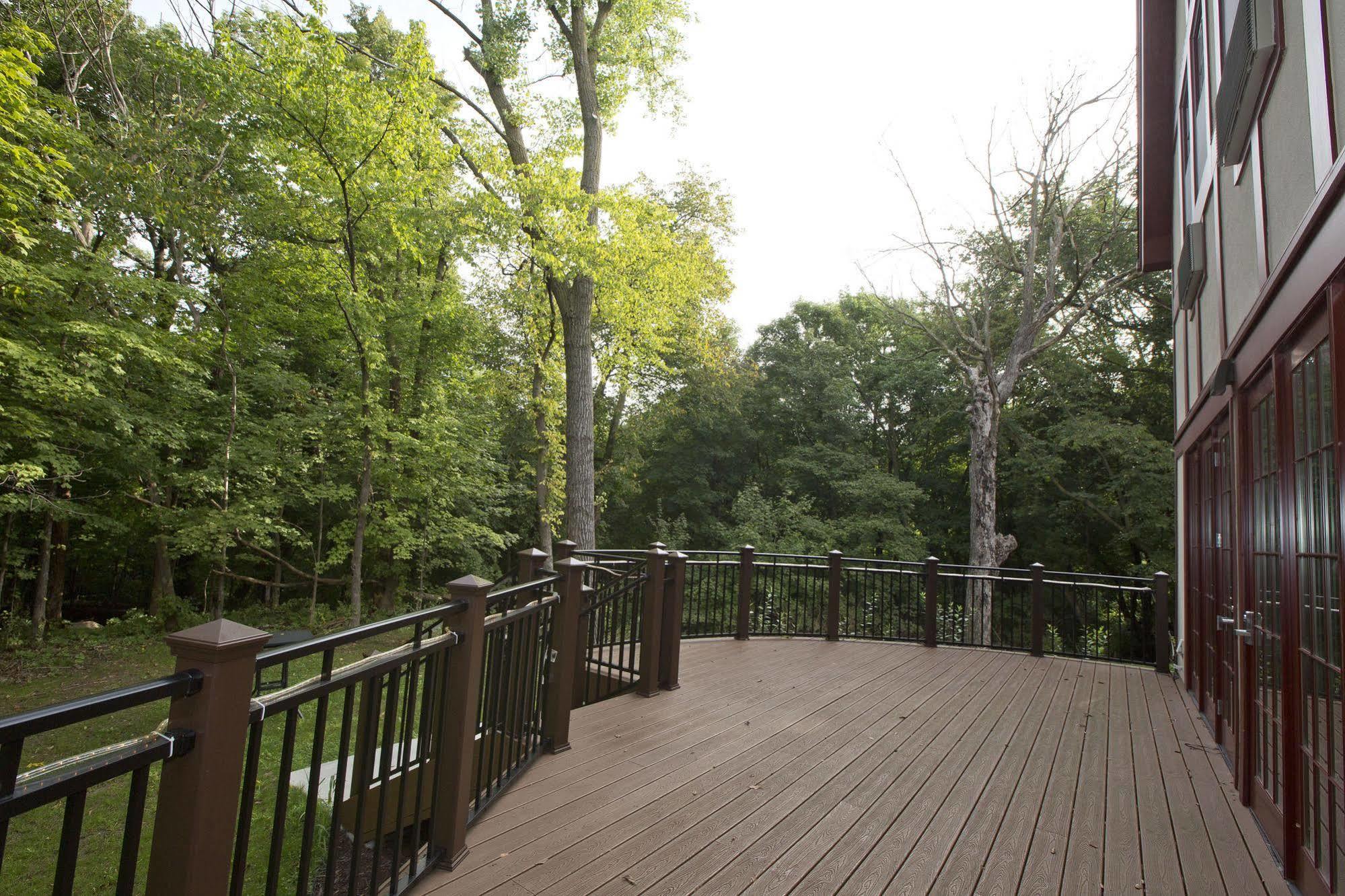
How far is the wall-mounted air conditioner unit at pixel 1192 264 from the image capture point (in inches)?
212

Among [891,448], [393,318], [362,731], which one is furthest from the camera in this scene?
[891,448]

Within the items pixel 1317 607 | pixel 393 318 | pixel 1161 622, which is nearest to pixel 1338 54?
pixel 1317 607

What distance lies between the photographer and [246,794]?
1.65m

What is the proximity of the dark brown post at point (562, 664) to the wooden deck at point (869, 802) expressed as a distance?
0.16 meters

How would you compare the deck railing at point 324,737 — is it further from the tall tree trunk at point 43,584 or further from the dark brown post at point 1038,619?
the tall tree trunk at point 43,584

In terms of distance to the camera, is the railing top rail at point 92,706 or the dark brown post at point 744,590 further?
the dark brown post at point 744,590

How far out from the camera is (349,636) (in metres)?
2.06

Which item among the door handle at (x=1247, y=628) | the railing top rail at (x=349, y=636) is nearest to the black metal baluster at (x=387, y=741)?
the railing top rail at (x=349, y=636)

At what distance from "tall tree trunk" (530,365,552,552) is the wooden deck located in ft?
38.0

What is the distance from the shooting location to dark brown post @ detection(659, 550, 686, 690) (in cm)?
550

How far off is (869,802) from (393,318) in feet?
39.4

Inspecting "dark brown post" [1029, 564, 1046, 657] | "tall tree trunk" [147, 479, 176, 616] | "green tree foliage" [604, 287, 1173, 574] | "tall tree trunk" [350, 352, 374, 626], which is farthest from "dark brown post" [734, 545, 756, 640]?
"tall tree trunk" [147, 479, 176, 616]

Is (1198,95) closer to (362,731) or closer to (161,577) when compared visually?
(362,731)

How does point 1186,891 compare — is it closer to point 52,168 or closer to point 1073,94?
point 52,168
